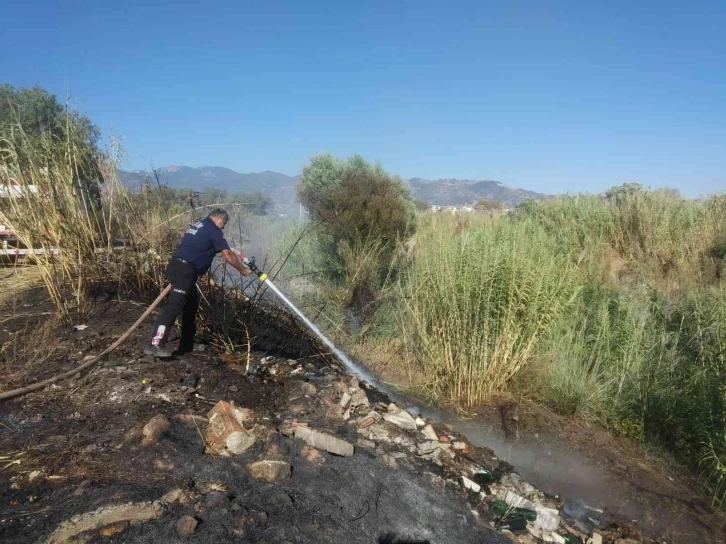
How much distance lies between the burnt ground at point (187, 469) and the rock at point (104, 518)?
0.17 feet

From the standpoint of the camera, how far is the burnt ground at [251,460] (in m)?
2.60

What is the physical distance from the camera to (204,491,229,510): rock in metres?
2.61

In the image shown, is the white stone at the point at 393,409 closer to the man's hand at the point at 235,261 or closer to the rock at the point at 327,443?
the rock at the point at 327,443

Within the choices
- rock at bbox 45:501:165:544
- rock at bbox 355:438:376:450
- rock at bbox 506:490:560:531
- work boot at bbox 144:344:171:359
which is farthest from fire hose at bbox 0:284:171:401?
rock at bbox 506:490:560:531

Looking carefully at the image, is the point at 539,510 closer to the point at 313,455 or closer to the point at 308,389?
the point at 313,455

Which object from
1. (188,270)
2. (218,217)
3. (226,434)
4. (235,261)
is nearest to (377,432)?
(226,434)

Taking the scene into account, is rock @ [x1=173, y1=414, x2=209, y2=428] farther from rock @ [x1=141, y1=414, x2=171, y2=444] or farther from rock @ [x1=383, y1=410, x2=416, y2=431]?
rock @ [x1=383, y1=410, x2=416, y2=431]

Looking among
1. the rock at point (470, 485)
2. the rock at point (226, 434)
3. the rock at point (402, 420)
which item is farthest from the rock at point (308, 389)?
the rock at point (470, 485)

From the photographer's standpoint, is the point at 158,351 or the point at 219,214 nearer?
the point at 158,351

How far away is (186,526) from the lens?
2.40 metres

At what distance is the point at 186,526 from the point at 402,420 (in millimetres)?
2187

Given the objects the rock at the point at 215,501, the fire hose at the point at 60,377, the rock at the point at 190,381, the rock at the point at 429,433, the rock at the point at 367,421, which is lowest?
the rock at the point at 429,433

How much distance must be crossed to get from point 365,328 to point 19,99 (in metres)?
16.1

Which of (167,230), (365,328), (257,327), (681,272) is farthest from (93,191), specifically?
(681,272)
